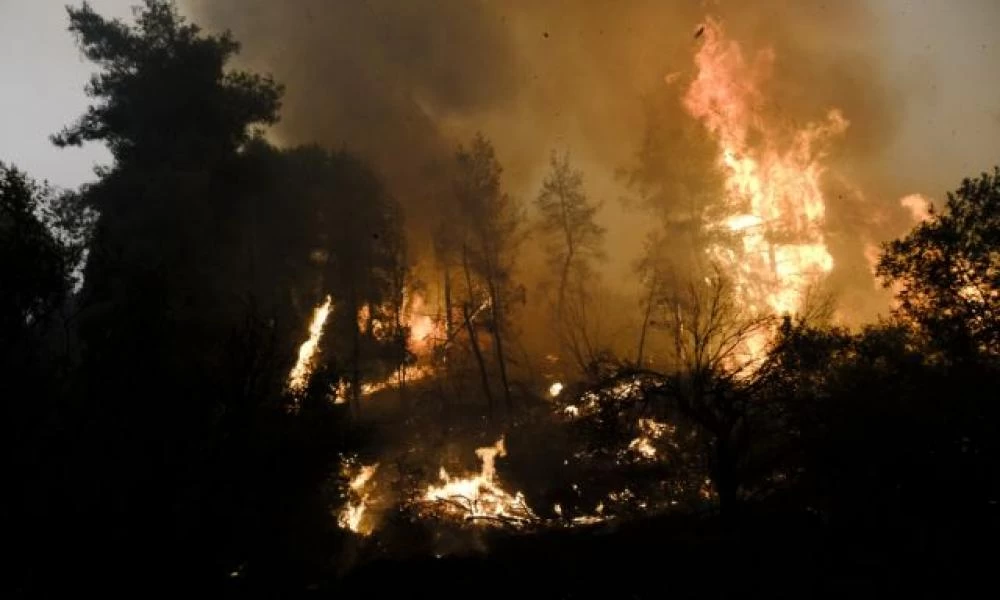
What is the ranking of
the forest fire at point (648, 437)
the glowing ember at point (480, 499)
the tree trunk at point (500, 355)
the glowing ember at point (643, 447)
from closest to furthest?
the glowing ember at point (480, 499), the glowing ember at point (643, 447), the forest fire at point (648, 437), the tree trunk at point (500, 355)

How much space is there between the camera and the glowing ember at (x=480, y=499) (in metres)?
28.0

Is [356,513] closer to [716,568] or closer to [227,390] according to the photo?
[227,390]

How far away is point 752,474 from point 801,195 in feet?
137

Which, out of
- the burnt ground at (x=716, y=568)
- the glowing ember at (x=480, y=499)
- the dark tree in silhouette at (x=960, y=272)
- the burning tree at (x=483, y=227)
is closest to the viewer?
the burnt ground at (x=716, y=568)

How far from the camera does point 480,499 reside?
2962 cm

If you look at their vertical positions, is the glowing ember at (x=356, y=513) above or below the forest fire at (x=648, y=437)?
below

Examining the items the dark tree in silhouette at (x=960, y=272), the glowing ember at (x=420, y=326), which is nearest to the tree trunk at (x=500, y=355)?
the glowing ember at (x=420, y=326)

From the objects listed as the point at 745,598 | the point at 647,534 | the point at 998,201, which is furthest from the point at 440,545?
the point at 998,201

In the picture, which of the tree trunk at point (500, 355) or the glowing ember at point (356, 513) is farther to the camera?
the tree trunk at point (500, 355)

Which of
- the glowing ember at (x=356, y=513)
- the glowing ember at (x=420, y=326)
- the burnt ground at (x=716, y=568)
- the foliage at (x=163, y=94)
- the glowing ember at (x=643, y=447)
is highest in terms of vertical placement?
the foliage at (x=163, y=94)

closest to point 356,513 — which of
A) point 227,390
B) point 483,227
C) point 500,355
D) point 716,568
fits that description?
point 227,390

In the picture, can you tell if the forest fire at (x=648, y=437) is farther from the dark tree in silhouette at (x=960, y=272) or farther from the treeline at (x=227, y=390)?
the dark tree in silhouette at (x=960, y=272)

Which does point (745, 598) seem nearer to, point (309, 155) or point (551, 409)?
point (551, 409)

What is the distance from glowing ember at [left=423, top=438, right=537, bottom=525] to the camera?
28006 mm
